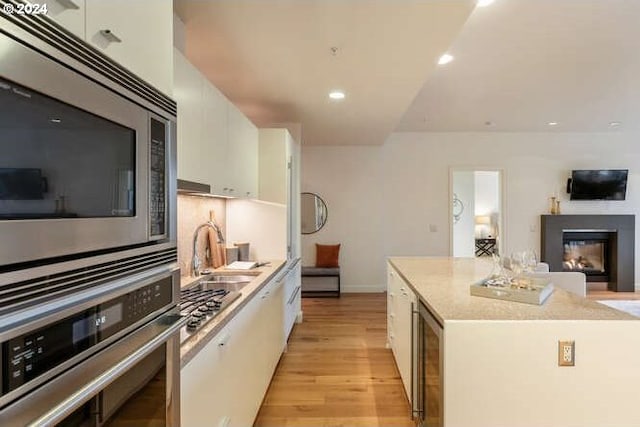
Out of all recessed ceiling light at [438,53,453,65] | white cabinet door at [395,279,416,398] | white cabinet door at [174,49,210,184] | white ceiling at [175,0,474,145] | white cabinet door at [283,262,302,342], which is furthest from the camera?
white cabinet door at [283,262,302,342]

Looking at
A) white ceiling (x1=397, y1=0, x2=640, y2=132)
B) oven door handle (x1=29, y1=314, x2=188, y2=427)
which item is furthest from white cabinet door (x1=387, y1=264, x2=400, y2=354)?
oven door handle (x1=29, y1=314, x2=188, y2=427)

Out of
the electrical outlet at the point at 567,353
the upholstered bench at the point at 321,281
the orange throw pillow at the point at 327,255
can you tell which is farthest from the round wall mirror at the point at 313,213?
the electrical outlet at the point at 567,353

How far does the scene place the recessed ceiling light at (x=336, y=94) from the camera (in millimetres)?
3273

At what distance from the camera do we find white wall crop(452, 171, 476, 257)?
25.7 ft

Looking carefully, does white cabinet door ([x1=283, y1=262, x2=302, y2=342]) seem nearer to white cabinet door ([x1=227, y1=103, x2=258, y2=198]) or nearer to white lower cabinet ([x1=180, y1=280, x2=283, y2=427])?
white lower cabinet ([x1=180, y1=280, x2=283, y2=427])

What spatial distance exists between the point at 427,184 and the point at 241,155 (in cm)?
434

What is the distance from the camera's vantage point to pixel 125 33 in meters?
0.89

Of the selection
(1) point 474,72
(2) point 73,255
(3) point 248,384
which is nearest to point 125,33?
(2) point 73,255

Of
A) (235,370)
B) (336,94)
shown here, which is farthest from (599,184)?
(235,370)

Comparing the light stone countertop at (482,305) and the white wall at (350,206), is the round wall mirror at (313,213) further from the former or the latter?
the light stone countertop at (482,305)

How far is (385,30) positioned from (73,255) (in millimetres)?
2033

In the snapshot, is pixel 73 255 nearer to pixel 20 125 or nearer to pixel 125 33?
pixel 20 125

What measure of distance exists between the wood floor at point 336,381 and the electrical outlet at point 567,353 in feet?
3.95

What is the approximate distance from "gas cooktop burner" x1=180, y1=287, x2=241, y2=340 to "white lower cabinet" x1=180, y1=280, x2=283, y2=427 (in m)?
0.08
